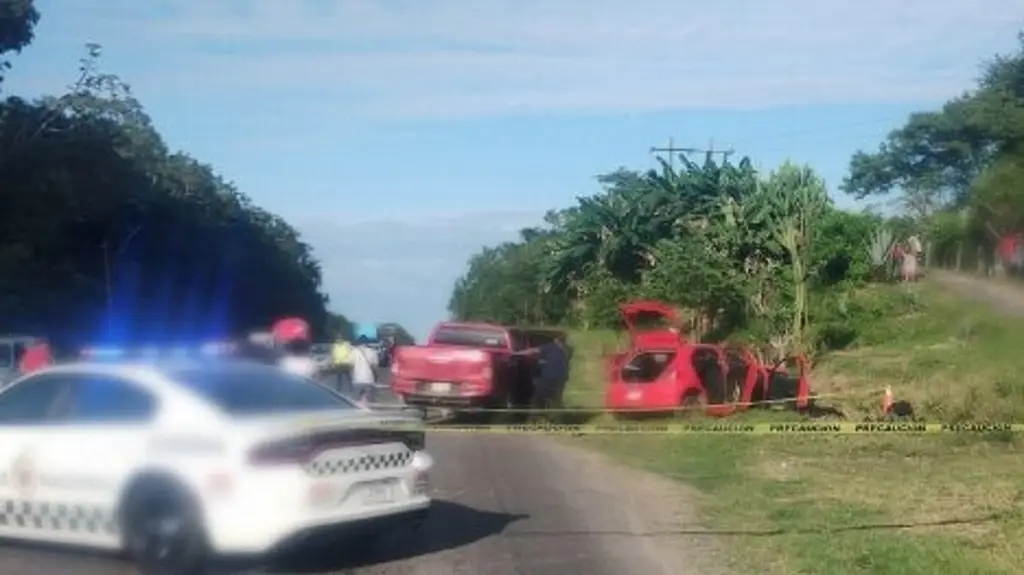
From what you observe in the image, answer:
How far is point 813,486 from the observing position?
571 inches

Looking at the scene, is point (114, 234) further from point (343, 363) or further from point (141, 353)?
point (141, 353)

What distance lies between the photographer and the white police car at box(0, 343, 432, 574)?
9422 mm

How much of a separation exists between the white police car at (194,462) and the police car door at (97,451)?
1cm

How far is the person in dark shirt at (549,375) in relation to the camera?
88.0 feet

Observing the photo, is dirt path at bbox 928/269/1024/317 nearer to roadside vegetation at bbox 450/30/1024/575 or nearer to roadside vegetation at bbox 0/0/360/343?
roadside vegetation at bbox 450/30/1024/575

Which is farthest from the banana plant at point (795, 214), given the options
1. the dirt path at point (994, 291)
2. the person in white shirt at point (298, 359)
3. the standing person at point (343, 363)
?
the dirt path at point (994, 291)

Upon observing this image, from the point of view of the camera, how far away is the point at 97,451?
33.0ft

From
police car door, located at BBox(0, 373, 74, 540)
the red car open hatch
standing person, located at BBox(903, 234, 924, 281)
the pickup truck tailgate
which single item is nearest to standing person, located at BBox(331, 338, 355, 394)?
the pickup truck tailgate

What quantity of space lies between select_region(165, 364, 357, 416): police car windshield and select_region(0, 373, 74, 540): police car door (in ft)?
3.37

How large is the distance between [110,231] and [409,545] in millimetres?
57152

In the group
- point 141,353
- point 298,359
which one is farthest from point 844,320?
point 141,353

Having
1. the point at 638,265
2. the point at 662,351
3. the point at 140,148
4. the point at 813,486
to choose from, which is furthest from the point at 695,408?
the point at 140,148

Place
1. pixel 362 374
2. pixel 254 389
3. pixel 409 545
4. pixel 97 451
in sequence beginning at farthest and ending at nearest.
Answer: pixel 362 374 → pixel 409 545 → pixel 254 389 → pixel 97 451

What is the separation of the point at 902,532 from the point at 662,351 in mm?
12775
